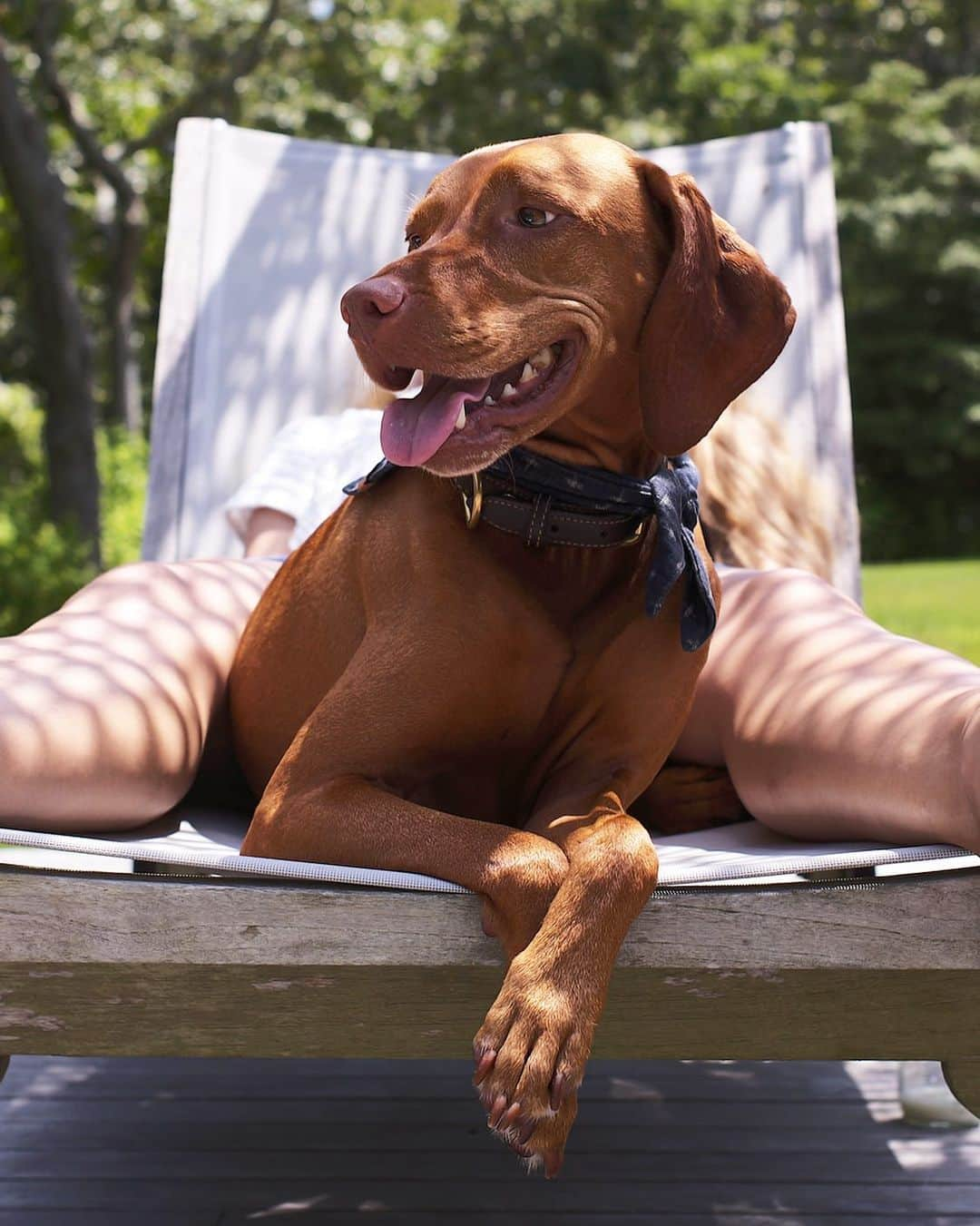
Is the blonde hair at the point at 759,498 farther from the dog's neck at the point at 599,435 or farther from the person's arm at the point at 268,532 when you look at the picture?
the dog's neck at the point at 599,435

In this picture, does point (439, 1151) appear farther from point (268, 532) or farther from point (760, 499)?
point (760, 499)

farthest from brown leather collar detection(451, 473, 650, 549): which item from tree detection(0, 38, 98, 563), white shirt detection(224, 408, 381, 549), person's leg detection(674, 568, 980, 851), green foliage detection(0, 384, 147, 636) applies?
tree detection(0, 38, 98, 563)

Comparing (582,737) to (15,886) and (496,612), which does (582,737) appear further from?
(15,886)

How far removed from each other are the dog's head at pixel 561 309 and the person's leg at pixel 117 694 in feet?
1.86

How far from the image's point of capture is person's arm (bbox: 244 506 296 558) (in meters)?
3.28

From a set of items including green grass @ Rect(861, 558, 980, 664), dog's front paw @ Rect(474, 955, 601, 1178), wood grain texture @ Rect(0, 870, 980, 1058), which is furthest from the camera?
green grass @ Rect(861, 558, 980, 664)

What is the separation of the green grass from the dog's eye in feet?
19.5

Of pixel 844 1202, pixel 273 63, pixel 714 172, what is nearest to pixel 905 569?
pixel 273 63

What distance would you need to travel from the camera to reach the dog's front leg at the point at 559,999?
148 cm

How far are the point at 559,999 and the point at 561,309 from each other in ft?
2.60

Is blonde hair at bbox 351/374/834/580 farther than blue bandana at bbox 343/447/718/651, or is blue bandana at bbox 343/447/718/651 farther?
blonde hair at bbox 351/374/834/580

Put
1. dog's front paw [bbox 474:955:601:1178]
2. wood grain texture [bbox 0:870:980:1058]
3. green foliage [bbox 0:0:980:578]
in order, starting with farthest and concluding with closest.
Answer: green foliage [bbox 0:0:980:578], wood grain texture [bbox 0:870:980:1058], dog's front paw [bbox 474:955:601:1178]

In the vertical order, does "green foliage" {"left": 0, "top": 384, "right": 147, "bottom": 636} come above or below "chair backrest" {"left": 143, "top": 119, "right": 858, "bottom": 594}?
below

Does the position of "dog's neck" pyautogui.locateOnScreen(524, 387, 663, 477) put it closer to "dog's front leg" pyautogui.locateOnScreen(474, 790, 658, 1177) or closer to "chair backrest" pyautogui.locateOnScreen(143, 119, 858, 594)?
"dog's front leg" pyautogui.locateOnScreen(474, 790, 658, 1177)
